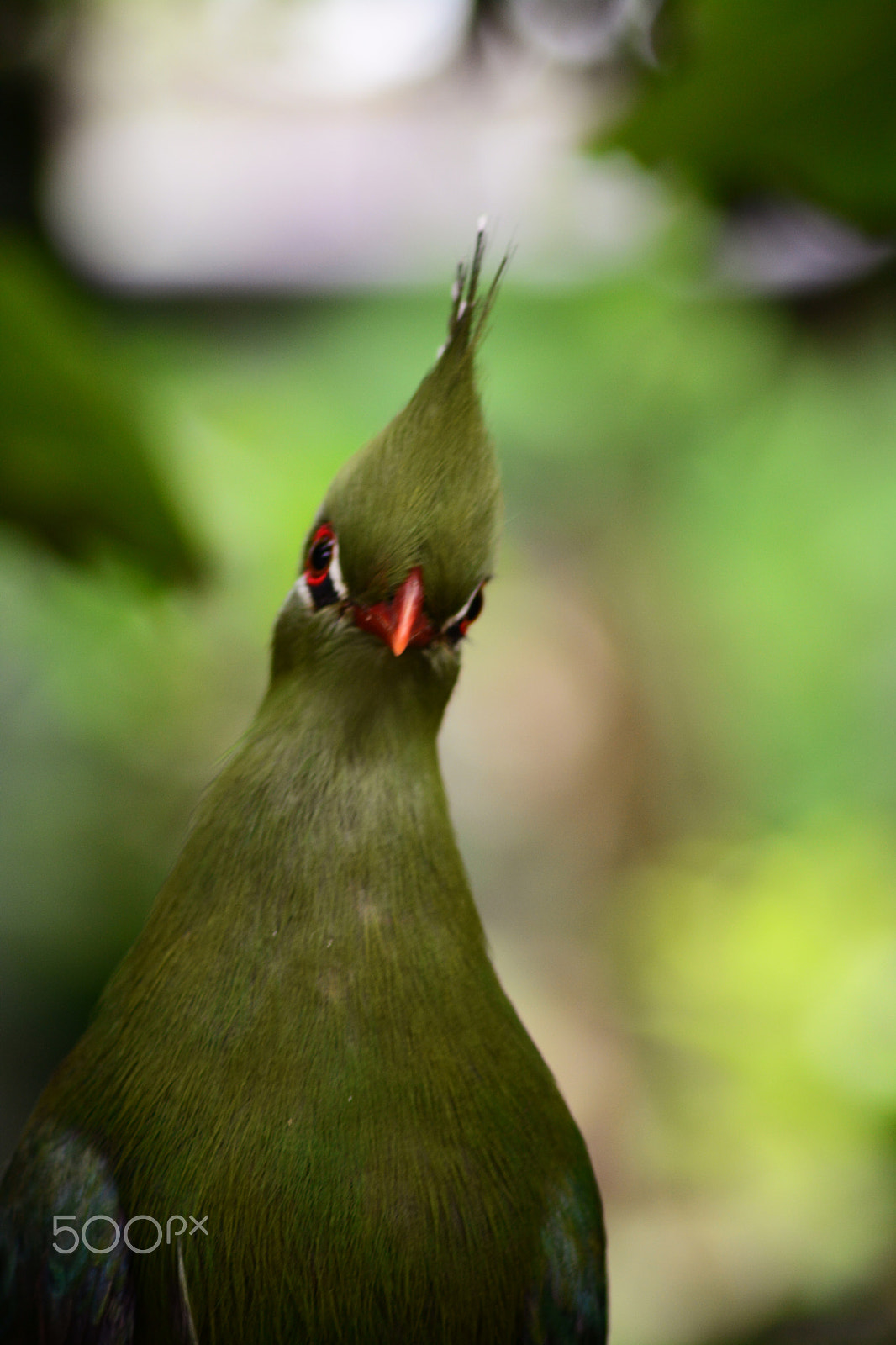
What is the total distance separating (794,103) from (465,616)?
23.1 inches

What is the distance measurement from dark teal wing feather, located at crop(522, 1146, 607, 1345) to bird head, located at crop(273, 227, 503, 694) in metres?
0.30

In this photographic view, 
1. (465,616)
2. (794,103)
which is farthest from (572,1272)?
(794,103)

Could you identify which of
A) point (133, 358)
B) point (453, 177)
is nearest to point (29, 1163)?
point (133, 358)

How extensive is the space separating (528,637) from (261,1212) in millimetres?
1692

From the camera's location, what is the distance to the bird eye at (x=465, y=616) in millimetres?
625

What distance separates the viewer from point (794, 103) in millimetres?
972

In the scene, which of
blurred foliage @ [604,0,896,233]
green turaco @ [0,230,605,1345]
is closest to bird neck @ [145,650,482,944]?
green turaco @ [0,230,605,1345]

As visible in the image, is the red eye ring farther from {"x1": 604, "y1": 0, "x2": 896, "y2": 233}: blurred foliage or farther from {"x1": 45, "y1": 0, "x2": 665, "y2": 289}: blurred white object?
{"x1": 45, "y1": 0, "x2": 665, "y2": 289}: blurred white object

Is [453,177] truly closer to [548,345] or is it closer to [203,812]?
[548,345]

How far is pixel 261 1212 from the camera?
0.58m

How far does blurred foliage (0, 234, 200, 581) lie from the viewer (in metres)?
0.83

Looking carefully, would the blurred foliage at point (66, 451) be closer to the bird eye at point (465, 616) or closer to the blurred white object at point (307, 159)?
the bird eye at point (465, 616)

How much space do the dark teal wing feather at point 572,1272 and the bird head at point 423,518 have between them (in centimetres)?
30

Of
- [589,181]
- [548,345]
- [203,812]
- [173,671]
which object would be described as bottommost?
[203,812]
